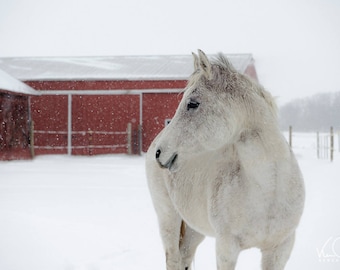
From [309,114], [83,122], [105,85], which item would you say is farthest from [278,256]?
[309,114]

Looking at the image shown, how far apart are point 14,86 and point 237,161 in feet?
56.4

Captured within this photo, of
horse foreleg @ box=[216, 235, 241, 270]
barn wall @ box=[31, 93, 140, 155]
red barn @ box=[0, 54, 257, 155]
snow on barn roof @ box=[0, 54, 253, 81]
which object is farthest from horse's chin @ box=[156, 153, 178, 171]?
barn wall @ box=[31, 93, 140, 155]

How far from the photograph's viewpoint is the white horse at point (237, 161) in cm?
265

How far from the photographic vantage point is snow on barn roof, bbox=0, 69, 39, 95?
17172 millimetres

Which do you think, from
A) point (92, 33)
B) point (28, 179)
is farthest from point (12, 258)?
point (92, 33)

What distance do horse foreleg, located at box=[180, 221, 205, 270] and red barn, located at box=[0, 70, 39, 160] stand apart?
597 inches

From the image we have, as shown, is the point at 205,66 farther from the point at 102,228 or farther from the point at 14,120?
the point at 14,120

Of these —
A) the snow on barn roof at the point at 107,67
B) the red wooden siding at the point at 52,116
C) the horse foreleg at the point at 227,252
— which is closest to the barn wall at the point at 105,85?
the snow on barn roof at the point at 107,67

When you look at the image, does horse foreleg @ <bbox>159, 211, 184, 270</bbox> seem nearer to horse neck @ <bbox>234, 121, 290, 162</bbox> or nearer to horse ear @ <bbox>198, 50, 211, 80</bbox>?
horse neck @ <bbox>234, 121, 290, 162</bbox>

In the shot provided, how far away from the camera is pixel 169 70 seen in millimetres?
20594

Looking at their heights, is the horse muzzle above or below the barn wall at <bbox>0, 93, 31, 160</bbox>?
above

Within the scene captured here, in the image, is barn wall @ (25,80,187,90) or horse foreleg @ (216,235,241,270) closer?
horse foreleg @ (216,235,241,270)

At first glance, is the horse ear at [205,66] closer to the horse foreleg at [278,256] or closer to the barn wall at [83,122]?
the horse foreleg at [278,256]

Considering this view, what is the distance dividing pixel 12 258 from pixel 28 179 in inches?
311
